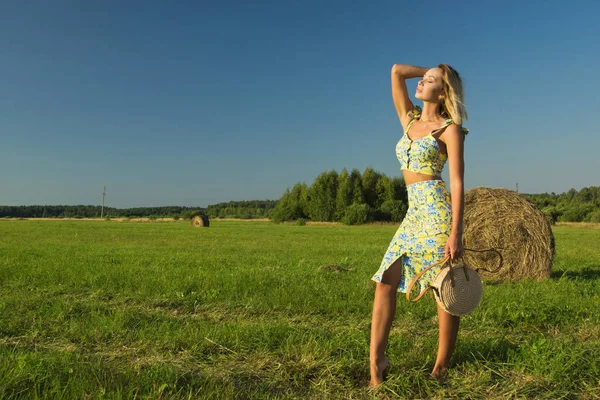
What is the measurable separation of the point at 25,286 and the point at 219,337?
448 cm

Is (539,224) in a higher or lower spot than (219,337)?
higher

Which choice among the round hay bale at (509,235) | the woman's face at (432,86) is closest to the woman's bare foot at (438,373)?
the woman's face at (432,86)

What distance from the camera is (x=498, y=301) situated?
6070 mm

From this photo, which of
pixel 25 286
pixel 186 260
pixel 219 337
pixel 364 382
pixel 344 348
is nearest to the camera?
pixel 364 382

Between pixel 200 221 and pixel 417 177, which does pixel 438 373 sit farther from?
pixel 200 221

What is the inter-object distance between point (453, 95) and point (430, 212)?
825mm

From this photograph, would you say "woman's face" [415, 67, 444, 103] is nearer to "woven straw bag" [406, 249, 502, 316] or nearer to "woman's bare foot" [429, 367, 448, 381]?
"woven straw bag" [406, 249, 502, 316]

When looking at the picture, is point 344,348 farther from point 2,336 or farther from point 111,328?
point 2,336

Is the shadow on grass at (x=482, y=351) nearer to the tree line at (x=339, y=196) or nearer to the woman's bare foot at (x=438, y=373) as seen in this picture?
the woman's bare foot at (x=438, y=373)

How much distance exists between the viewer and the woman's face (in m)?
3.38

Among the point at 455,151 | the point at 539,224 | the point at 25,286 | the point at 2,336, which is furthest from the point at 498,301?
the point at 25,286

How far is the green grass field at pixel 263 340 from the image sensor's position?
3.21 metres

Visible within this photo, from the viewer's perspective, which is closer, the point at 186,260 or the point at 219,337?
the point at 219,337

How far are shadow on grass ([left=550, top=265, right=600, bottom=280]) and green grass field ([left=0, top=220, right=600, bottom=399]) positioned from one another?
138cm
